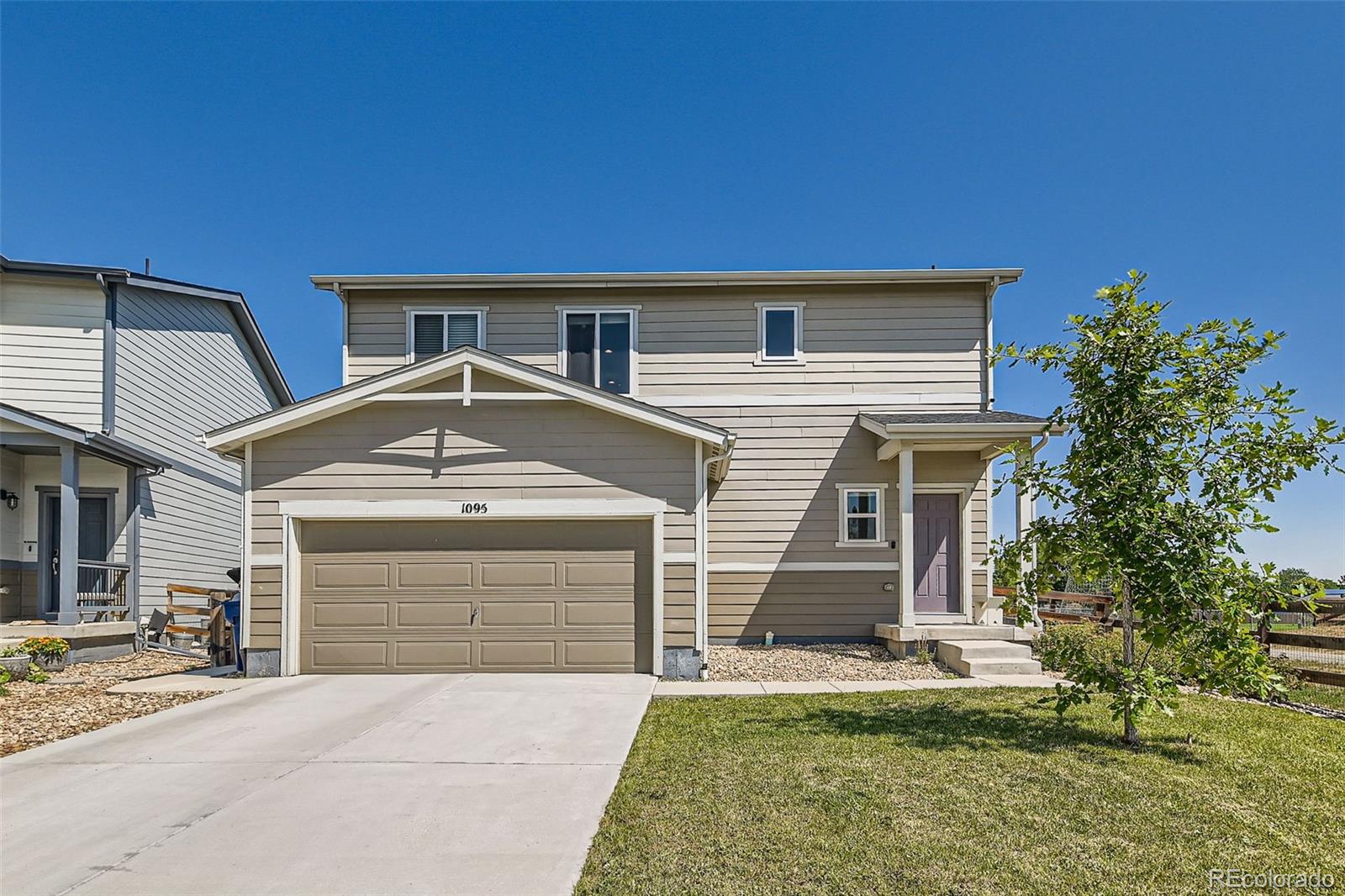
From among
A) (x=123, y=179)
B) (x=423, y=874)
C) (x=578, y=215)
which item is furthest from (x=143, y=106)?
(x=423, y=874)

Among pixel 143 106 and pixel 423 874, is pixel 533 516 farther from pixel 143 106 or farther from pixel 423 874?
pixel 143 106

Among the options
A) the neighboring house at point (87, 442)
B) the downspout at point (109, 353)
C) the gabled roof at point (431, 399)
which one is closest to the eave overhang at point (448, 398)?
the gabled roof at point (431, 399)

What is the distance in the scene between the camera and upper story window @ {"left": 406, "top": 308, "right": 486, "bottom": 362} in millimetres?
13523

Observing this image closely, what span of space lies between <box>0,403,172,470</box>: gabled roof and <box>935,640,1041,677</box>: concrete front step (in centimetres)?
1248

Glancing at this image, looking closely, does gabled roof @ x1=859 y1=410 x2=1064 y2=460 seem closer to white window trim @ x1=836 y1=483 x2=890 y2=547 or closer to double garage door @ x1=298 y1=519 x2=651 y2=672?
white window trim @ x1=836 y1=483 x2=890 y2=547

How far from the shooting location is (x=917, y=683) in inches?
373

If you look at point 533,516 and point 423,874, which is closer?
point 423,874

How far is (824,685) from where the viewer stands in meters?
9.42

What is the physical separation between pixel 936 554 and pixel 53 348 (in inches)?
582

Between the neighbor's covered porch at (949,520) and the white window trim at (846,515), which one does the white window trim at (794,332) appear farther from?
the white window trim at (846,515)

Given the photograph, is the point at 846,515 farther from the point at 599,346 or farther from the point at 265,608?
the point at 265,608

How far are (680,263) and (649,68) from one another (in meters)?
4.06

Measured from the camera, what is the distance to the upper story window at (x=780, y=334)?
13352mm

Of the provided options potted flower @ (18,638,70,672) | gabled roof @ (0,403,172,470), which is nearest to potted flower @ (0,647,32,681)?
potted flower @ (18,638,70,672)
